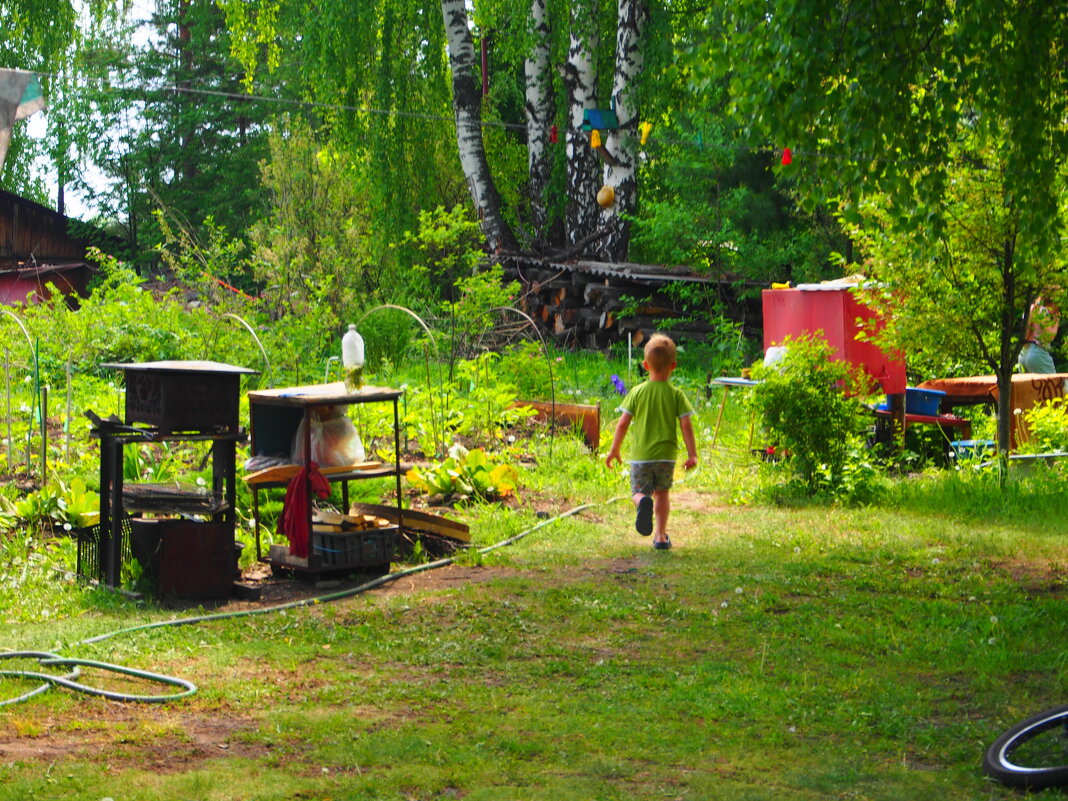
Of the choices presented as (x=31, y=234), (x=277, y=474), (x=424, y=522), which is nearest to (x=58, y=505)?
(x=277, y=474)

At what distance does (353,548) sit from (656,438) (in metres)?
2.17

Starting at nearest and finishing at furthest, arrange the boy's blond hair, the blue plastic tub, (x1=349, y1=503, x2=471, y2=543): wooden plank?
(x1=349, y1=503, x2=471, y2=543): wooden plank, the boy's blond hair, the blue plastic tub

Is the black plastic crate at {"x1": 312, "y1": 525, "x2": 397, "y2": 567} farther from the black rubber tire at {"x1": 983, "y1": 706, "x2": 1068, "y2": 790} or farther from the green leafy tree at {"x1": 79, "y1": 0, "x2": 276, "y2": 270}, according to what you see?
the green leafy tree at {"x1": 79, "y1": 0, "x2": 276, "y2": 270}

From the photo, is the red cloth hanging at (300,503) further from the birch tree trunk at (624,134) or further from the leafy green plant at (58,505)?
the birch tree trunk at (624,134)

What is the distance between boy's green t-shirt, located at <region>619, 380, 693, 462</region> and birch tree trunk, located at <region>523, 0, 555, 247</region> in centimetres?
1197

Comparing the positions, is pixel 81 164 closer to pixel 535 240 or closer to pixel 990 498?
pixel 535 240

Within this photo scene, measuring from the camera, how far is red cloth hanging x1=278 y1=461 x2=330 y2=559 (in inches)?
285

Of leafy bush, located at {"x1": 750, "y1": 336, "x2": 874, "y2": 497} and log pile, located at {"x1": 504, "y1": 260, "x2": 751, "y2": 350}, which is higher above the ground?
log pile, located at {"x1": 504, "y1": 260, "x2": 751, "y2": 350}

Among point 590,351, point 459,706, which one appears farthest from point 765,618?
point 590,351

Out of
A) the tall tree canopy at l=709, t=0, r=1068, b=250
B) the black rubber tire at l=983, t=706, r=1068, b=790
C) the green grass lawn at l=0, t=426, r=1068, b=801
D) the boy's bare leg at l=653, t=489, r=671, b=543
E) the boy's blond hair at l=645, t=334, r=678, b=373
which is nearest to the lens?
the black rubber tire at l=983, t=706, r=1068, b=790

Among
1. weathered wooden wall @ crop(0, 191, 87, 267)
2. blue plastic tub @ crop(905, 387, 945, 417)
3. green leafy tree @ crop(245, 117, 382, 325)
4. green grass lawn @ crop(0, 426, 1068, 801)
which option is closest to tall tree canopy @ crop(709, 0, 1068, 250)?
green grass lawn @ crop(0, 426, 1068, 801)

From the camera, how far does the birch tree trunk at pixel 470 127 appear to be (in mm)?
18375

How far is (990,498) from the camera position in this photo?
30.4 ft

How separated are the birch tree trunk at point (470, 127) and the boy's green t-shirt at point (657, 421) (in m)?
11.5
